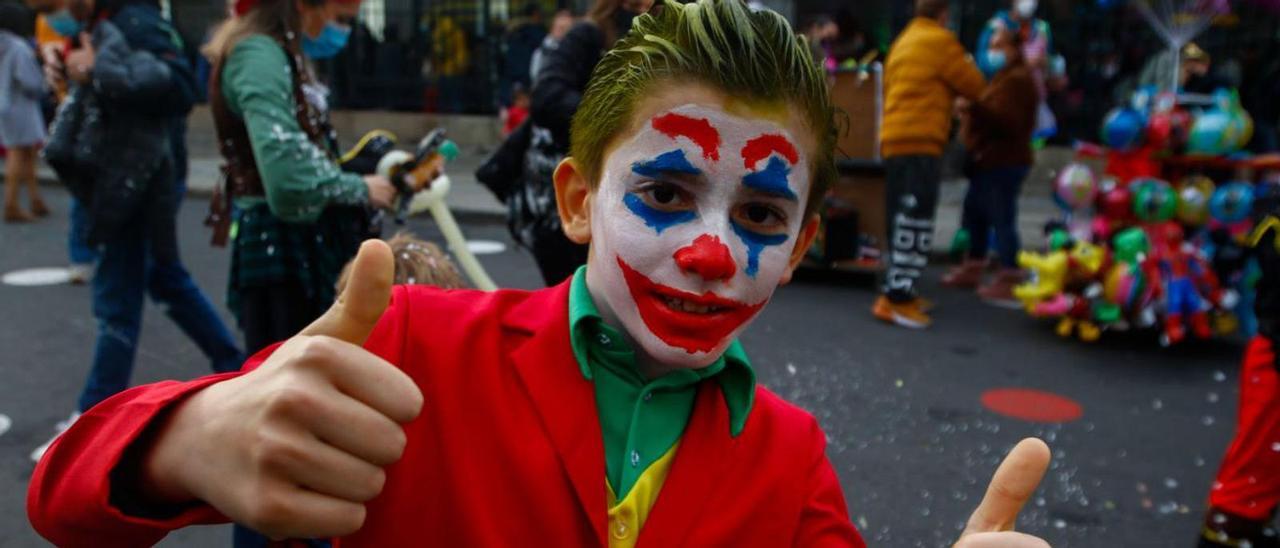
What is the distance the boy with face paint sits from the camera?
3.90 ft

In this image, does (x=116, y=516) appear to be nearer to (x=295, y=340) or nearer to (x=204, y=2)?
(x=295, y=340)

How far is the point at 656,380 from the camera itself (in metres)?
1.28

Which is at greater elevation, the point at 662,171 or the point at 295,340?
the point at 662,171

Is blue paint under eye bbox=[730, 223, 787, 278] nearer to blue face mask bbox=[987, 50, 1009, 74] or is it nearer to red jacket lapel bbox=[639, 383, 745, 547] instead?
red jacket lapel bbox=[639, 383, 745, 547]

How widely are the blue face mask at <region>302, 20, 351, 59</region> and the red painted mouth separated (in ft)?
6.48

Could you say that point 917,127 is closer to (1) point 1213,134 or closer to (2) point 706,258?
(1) point 1213,134

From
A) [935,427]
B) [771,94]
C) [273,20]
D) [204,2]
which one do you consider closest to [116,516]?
[771,94]

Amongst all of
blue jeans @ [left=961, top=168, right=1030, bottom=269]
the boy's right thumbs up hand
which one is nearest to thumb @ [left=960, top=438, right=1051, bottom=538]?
the boy's right thumbs up hand

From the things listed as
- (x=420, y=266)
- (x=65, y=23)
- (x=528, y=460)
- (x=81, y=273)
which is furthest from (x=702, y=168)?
(x=81, y=273)

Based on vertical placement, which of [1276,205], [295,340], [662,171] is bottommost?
[1276,205]

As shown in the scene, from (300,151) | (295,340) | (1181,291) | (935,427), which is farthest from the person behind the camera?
(1181,291)

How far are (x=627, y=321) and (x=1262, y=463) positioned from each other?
7.62 ft

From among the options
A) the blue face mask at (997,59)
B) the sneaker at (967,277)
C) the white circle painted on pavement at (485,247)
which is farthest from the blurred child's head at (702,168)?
the white circle painted on pavement at (485,247)

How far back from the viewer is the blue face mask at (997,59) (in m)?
5.99
